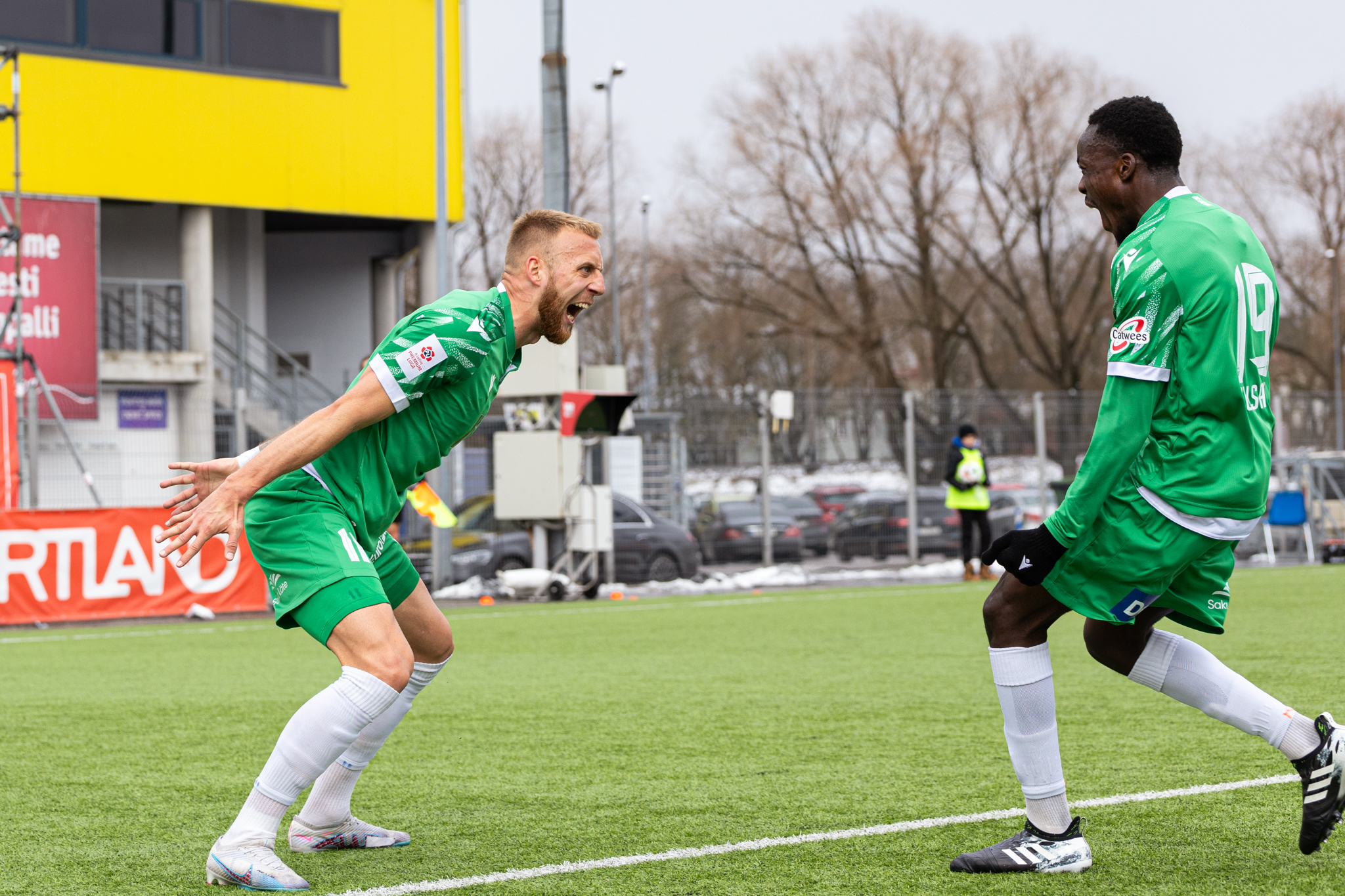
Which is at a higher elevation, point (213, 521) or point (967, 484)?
point (213, 521)

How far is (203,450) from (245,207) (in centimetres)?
526

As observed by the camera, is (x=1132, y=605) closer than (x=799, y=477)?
Yes

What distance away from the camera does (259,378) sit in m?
23.7

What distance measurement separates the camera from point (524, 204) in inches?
1815

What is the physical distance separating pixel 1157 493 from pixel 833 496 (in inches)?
660

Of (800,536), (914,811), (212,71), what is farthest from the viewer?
(212,71)

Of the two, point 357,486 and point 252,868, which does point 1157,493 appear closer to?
point 357,486

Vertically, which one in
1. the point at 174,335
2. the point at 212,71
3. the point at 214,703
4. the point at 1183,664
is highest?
the point at 212,71

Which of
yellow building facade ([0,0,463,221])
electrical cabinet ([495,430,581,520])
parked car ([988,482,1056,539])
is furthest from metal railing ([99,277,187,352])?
parked car ([988,482,1056,539])

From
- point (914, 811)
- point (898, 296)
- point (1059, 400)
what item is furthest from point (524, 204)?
point (914, 811)

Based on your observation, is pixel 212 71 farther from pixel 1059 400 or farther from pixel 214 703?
pixel 214 703

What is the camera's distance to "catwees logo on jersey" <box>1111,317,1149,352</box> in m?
3.45

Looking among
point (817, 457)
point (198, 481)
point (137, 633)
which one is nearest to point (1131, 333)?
point (198, 481)

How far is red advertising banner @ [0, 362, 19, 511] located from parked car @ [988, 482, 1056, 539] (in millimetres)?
13092
